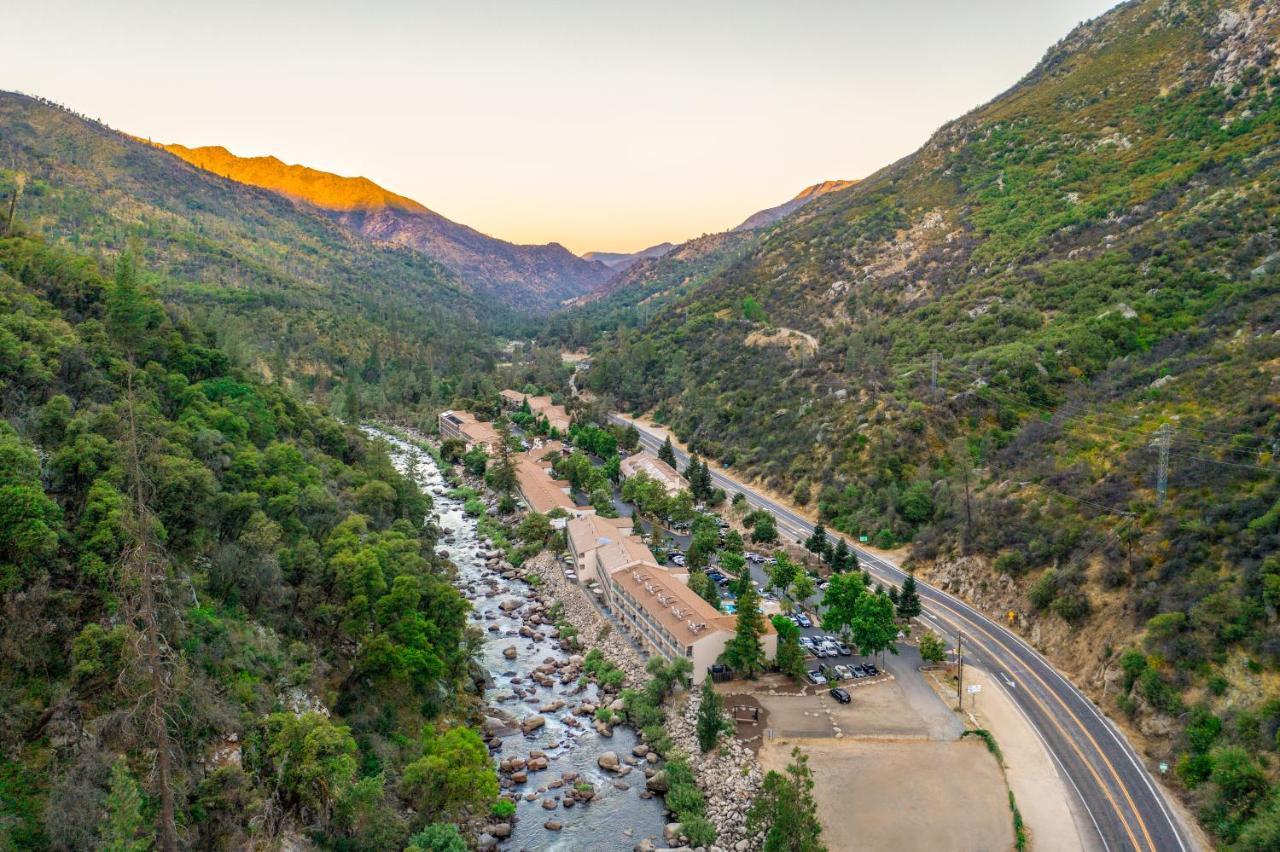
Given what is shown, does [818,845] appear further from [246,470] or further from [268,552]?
[246,470]

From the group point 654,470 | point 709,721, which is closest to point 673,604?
point 709,721

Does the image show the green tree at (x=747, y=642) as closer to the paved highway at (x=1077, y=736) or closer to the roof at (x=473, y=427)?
the paved highway at (x=1077, y=736)

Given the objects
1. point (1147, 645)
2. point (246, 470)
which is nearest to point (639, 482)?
point (246, 470)

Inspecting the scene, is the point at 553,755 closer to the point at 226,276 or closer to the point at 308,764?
the point at 308,764

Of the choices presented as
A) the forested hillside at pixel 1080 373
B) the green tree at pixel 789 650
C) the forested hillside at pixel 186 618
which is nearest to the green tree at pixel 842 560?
the forested hillside at pixel 1080 373

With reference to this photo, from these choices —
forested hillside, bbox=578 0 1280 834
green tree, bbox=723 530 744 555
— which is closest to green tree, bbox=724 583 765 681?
green tree, bbox=723 530 744 555

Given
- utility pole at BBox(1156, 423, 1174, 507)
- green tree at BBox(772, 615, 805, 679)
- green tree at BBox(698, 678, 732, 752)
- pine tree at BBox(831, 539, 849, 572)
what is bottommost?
green tree at BBox(698, 678, 732, 752)

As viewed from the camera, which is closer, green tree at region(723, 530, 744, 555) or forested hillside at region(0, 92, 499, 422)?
green tree at region(723, 530, 744, 555)

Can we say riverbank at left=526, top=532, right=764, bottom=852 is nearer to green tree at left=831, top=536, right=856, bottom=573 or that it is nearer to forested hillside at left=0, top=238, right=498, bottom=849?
forested hillside at left=0, top=238, right=498, bottom=849
